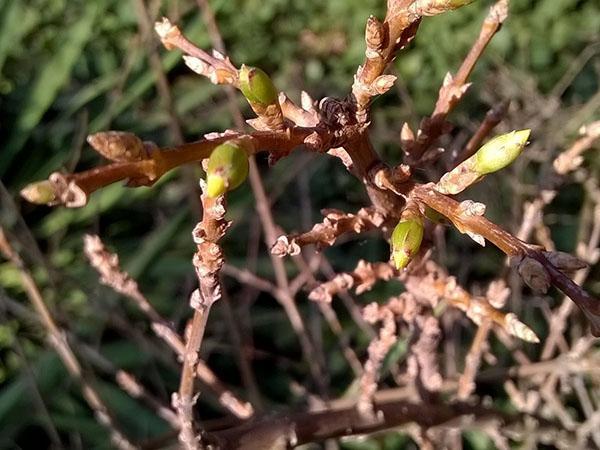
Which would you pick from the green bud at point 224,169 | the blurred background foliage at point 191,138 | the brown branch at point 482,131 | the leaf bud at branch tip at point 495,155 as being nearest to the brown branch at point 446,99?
the brown branch at point 482,131

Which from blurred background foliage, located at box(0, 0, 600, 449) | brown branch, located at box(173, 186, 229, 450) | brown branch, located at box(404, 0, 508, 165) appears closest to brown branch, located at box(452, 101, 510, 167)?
brown branch, located at box(404, 0, 508, 165)

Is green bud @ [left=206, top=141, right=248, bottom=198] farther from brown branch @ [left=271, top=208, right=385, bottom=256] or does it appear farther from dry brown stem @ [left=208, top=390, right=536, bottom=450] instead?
dry brown stem @ [left=208, top=390, right=536, bottom=450]

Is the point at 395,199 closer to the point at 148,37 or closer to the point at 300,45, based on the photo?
the point at 148,37

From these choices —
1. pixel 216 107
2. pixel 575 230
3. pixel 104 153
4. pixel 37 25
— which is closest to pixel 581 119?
pixel 575 230

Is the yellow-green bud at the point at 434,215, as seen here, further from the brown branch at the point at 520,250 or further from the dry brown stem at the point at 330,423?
the dry brown stem at the point at 330,423

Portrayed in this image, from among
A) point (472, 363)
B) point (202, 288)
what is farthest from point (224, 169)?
point (472, 363)

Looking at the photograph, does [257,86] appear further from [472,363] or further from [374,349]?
[472,363]
